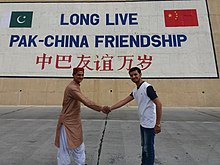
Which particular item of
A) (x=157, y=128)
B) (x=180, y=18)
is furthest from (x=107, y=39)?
(x=157, y=128)

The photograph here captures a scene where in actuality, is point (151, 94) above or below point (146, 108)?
above

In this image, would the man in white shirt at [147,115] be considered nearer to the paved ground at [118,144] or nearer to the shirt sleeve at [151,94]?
the shirt sleeve at [151,94]

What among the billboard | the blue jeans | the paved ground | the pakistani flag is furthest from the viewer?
the pakistani flag

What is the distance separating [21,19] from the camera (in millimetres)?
14281

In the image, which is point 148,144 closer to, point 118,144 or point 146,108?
point 146,108

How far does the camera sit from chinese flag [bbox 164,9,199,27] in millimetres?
13672

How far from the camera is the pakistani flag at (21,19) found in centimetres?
1405

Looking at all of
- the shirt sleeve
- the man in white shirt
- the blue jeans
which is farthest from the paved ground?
the shirt sleeve

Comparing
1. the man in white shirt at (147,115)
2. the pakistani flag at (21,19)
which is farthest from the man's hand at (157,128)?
the pakistani flag at (21,19)

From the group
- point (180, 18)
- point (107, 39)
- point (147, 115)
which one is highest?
point (180, 18)

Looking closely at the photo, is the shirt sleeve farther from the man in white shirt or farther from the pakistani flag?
the pakistani flag

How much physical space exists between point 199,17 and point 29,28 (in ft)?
40.8

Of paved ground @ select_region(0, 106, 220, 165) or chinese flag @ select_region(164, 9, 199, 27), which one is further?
chinese flag @ select_region(164, 9, 199, 27)

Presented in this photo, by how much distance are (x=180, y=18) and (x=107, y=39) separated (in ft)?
18.1
